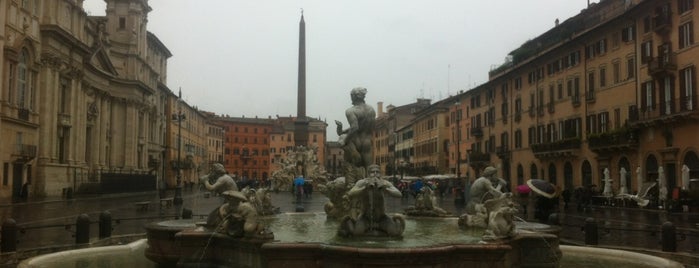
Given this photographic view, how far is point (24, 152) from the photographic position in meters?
36.7

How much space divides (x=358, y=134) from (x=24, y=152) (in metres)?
30.2

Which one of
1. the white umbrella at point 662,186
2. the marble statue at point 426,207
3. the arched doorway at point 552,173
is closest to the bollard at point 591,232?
the marble statue at point 426,207

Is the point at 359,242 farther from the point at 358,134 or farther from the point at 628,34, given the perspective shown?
the point at 628,34

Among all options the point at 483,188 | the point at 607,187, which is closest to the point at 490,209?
the point at 483,188

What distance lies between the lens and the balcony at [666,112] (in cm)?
3131

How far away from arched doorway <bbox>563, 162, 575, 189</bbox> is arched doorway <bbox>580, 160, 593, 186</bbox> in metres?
1.67

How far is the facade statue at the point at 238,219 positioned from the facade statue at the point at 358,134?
4792 mm

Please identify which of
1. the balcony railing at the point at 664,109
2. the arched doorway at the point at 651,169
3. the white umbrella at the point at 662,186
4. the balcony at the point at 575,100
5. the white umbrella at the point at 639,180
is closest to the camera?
the white umbrella at the point at 662,186

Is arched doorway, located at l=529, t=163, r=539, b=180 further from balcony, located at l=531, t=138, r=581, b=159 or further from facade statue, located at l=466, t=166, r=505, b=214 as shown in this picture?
facade statue, located at l=466, t=166, r=505, b=214

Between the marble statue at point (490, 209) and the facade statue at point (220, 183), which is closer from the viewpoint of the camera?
the marble statue at point (490, 209)

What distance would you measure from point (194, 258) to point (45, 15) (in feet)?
122

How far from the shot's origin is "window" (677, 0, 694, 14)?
1251 inches

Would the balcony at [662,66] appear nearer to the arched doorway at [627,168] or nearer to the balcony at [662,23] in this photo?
the balcony at [662,23]

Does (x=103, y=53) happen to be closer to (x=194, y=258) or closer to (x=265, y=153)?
(x=194, y=258)
